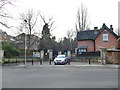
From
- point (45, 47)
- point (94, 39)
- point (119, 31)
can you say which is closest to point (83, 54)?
point (94, 39)

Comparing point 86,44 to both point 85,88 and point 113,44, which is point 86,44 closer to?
point 113,44

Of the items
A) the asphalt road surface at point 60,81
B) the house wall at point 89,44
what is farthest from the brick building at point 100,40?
the asphalt road surface at point 60,81

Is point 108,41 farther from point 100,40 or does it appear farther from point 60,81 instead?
point 60,81

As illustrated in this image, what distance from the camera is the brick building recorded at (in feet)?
105

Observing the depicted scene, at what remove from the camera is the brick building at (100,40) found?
1261 inches

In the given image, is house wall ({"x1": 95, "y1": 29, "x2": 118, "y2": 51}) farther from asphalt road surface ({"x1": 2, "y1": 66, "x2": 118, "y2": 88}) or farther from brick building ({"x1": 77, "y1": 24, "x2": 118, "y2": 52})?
asphalt road surface ({"x1": 2, "y1": 66, "x2": 118, "y2": 88})

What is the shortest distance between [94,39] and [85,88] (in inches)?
1168

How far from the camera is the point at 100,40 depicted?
32.8m

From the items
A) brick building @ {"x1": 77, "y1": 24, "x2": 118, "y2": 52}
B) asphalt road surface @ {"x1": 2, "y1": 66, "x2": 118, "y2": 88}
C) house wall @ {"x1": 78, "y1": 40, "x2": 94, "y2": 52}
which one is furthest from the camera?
house wall @ {"x1": 78, "y1": 40, "x2": 94, "y2": 52}

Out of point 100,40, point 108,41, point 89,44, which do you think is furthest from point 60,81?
point 89,44

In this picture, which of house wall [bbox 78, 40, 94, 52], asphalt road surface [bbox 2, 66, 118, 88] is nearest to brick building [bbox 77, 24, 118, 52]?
house wall [bbox 78, 40, 94, 52]

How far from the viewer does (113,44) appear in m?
32.0

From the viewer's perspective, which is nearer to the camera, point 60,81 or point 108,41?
point 60,81

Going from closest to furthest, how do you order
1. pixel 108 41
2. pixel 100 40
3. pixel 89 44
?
1. pixel 108 41
2. pixel 100 40
3. pixel 89 44
